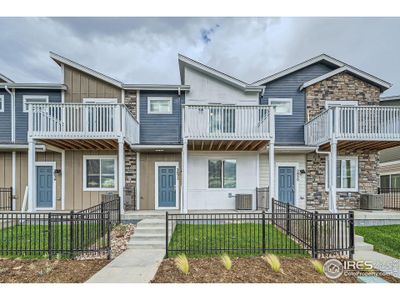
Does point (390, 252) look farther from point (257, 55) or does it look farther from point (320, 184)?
point (257, 55)

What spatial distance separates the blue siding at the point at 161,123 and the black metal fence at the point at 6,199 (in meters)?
6.80

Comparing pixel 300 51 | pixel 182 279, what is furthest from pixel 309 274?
pixel 300 51

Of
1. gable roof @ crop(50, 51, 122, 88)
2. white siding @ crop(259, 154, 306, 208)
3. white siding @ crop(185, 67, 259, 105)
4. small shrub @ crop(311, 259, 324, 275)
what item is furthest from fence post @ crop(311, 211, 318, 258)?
gable roof @ crop(50, 51, 122, 88)

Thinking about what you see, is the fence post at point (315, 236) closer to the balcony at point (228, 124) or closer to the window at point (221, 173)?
the balcony at point (228, 124)

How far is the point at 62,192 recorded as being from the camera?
1177 centimetres

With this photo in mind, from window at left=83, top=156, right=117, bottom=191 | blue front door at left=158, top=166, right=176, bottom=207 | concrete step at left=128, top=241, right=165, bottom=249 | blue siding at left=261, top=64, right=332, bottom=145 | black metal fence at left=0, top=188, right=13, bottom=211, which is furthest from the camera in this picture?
blue siding at left=261, top=64, right=332, bottom=145

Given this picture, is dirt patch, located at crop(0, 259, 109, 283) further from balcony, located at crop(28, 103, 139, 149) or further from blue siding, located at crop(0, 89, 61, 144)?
blue siding, located at crop(0, 89, 61, 144)

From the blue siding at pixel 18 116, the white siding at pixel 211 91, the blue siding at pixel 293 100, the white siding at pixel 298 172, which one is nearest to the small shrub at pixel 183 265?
the white siding at pixel 298 172

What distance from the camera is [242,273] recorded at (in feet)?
17.0

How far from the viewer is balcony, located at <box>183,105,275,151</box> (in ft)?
33.2

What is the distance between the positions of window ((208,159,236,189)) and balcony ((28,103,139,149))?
14.5 ft

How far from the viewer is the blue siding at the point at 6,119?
38.6 feet

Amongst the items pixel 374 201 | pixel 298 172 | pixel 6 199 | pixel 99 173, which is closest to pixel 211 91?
pixel 298 172

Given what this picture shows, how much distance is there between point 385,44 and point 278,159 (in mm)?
10853
